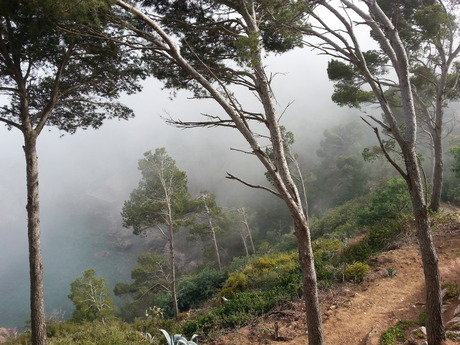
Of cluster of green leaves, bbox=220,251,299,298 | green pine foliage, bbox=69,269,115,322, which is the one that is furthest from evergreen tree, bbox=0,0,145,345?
green pine foliage, bbox=69,269,115,322

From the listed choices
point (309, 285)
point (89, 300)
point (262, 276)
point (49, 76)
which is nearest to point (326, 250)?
point (262, 276)

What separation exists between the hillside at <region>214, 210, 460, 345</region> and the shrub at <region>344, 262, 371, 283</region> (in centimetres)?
16

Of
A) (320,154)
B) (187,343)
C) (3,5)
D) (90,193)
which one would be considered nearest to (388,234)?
(187,343)

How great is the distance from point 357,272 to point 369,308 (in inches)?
58.6

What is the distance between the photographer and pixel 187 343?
13.7ft

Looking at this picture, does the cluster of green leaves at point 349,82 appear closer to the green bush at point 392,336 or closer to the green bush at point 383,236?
the green bush at point 383,236

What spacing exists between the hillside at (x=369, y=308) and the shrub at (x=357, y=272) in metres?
0.16

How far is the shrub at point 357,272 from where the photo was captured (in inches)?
267

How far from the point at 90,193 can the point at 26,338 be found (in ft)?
182

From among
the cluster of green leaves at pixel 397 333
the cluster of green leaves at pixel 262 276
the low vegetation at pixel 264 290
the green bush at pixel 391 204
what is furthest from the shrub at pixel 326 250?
the cluster of green leaves at pixel 397 333

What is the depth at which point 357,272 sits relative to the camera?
6.89 meters

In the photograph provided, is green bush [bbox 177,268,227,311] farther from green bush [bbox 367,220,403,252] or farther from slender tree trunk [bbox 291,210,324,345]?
slender tree trunk [bbox 291,210,324,345]

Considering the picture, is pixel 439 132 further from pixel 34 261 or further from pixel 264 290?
pixel 34 261

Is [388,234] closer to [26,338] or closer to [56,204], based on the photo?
[26,338]
